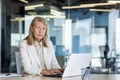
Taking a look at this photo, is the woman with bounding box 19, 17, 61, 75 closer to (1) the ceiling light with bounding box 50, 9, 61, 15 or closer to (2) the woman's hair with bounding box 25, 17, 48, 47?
(2) the woman's hair with bounding box 25, 17, 48, 47

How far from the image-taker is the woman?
3.31 metres

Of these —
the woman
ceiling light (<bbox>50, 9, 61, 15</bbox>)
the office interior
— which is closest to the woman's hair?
the woman

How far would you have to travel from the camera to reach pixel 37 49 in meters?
3.41

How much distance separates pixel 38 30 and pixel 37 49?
193 millimetres

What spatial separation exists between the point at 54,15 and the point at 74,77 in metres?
5.23

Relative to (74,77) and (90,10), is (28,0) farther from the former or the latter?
(74,77)

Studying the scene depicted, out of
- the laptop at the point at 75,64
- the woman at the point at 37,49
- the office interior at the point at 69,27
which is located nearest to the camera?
the laptop at the point at 75,64

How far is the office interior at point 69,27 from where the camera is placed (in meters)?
7.94

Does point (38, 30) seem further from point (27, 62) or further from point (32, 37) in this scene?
point (27, 62)

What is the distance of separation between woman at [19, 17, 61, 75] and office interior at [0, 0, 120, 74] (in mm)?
4412

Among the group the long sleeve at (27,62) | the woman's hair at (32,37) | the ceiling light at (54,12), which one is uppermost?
the ceiling light at (54,12)

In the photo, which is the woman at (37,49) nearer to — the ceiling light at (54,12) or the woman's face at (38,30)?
the woman's face at (38,30)

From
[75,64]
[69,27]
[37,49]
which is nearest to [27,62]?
[37,49]

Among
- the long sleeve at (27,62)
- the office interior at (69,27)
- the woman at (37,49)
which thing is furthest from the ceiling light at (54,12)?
the long sleeve at (27,62)
